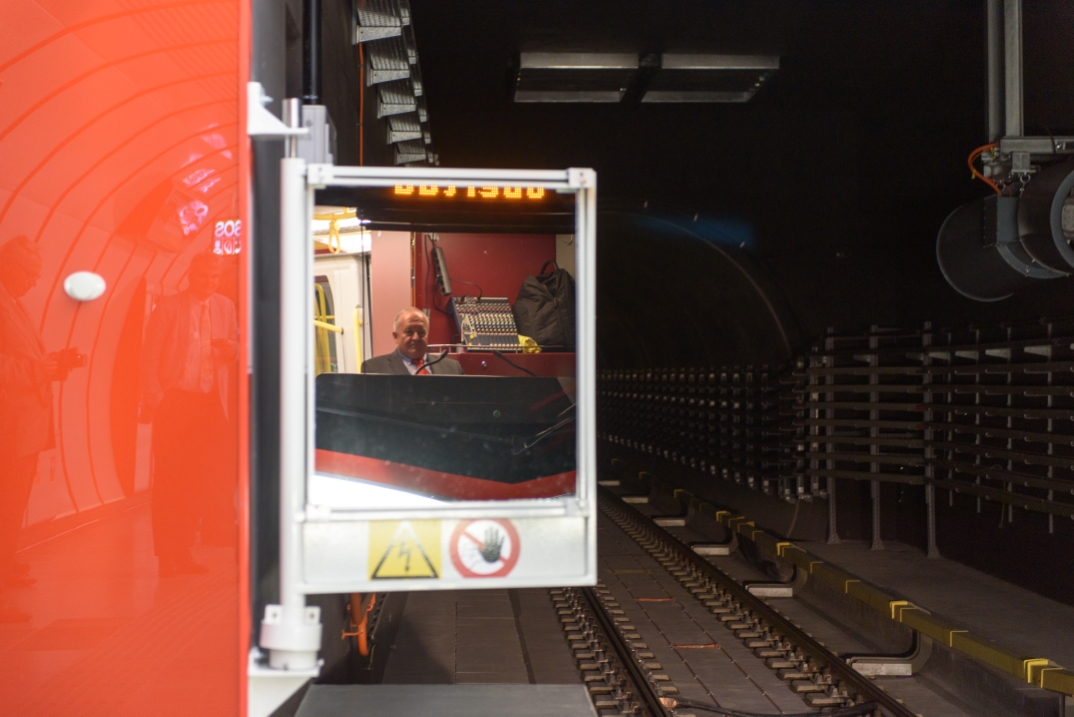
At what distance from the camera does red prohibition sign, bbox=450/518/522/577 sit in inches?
98.4

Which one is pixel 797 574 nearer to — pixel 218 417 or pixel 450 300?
pixel 450 300

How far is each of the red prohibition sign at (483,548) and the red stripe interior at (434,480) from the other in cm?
50

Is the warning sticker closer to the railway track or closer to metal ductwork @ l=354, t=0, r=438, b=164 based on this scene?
the railway track

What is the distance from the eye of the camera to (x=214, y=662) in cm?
254

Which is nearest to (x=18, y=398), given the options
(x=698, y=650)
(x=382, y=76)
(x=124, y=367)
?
(x=124, y=367)

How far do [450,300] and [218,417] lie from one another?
227 inches

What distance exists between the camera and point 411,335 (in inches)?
220

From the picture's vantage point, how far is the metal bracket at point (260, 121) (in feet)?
8.26

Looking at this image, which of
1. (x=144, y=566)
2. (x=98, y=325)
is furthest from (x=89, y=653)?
(x=98, y=325)

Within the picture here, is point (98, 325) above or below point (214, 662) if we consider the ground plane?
above

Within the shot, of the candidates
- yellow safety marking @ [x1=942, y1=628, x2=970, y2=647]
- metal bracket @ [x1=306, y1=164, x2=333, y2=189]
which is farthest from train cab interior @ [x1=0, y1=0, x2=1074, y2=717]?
yellow safety marking @ [x1=942, y1=628, x2=970, y2=647]

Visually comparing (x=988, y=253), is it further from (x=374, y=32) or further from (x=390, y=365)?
(x=374, y=32)

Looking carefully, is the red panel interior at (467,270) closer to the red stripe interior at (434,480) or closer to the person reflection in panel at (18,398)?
the red stripe interior at (434,480)

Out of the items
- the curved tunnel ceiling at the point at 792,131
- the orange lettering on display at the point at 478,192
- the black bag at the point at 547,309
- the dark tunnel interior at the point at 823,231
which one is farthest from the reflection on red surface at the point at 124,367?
the curved tunnel ceiling at the point at 792,131
